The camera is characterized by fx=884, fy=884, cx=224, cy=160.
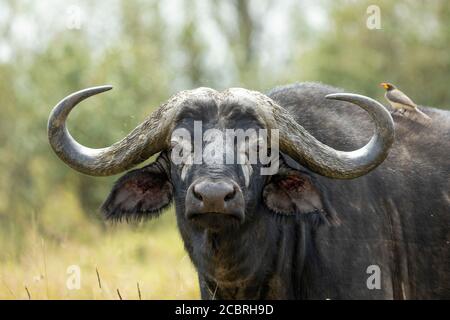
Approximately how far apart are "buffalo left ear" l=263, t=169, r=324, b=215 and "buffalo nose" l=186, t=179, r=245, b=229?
0.78 m

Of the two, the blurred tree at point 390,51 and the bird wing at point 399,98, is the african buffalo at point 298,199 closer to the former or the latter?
the bird wing at point 399,98

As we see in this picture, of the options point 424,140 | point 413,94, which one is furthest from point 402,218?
point 413,94

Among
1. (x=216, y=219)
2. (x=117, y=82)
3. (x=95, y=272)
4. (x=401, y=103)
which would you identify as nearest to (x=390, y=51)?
(x=117, y=82)

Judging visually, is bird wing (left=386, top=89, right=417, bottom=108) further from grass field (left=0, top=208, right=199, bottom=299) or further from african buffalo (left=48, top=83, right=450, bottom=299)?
grass field (left=0, top=208, right=199, bottom=299)

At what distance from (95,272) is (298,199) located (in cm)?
420

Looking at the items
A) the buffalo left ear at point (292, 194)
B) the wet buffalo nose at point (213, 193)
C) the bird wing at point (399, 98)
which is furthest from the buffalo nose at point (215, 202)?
the bird wing at point (399, 98)

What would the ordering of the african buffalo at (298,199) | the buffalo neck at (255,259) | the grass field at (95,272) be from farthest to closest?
the grass field at (95,272) → the buffalo neck at (255,259) → the african buffalo at (298,199)

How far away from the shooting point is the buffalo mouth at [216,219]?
6348 mm

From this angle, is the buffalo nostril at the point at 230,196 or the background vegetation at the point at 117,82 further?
the background vegetation at the point at 117,82

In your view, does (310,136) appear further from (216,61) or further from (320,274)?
(216,61)

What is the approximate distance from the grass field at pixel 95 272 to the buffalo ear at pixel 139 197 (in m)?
0.54

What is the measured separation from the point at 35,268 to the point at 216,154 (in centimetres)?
411

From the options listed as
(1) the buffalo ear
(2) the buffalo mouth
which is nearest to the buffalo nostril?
(2) the buffalo mouth

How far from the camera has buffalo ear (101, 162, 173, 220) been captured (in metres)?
7.32
